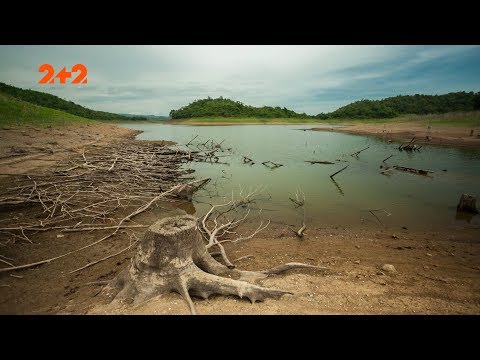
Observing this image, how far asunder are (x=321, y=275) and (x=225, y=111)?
83795 millimetres

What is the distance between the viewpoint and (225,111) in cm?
8450

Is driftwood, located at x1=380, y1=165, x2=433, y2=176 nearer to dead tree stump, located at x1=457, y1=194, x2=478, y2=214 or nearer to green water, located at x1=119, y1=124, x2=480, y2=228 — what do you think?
green water, located at x1=119, y1=124, x2=480, y2=228

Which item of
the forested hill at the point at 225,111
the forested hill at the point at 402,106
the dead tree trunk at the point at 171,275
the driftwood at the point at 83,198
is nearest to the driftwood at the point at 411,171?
the driftwood at the point at 83,198

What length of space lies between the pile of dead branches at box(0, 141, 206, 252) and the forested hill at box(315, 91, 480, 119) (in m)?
71.7

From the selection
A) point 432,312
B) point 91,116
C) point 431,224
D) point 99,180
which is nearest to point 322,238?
point 432,312

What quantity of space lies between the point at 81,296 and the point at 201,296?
2.00 m

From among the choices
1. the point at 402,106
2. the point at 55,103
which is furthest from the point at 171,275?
the point at 402,106

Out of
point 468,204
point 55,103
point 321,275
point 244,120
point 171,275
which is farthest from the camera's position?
point 244,120

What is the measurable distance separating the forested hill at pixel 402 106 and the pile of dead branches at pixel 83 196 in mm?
71669

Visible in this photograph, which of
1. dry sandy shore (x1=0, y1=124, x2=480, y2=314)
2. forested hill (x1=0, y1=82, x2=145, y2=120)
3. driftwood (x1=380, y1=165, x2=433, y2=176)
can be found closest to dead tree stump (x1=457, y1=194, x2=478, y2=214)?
dry sandy shore (x1=0, y1=124, x2=480, y2=314)

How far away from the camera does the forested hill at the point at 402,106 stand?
6182 centimetres

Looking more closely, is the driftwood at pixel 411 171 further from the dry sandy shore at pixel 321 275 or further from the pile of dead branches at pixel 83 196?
the pile of dead branches at pixel 83 196

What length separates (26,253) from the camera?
536cm

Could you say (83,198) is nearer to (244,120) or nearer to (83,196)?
(83,196)
